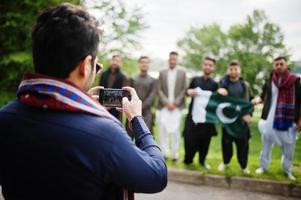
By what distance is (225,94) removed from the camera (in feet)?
22.8

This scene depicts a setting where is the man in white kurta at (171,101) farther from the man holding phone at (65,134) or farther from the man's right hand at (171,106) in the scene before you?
the man holding phone at (65,134)

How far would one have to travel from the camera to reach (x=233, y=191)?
597cm

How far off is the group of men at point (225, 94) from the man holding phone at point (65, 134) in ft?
18.3

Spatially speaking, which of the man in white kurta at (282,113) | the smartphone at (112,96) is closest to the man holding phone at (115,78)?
the man in white kurta at (282,113)

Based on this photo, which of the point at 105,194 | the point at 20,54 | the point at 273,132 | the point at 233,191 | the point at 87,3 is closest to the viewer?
the point at 105,194

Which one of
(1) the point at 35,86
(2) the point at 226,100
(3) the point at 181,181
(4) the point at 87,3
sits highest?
(4) the point at 87,3

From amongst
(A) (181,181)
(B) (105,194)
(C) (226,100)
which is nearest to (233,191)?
(A) (181,181)

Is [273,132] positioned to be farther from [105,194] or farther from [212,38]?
[212,38]

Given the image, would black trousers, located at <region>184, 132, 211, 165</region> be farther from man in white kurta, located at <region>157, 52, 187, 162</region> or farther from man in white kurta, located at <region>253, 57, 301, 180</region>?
man in white kurta, located at <region>253, 57, 301, 180</region>

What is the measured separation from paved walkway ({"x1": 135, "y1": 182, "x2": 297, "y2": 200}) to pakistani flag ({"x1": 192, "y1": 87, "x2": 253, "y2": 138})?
1.36 meters

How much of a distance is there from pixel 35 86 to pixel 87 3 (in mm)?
9412

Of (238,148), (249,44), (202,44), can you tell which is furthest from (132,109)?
(202,44)

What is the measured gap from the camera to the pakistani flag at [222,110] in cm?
691

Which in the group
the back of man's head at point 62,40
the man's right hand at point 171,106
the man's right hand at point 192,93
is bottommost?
the man's right hand at point 171,106
